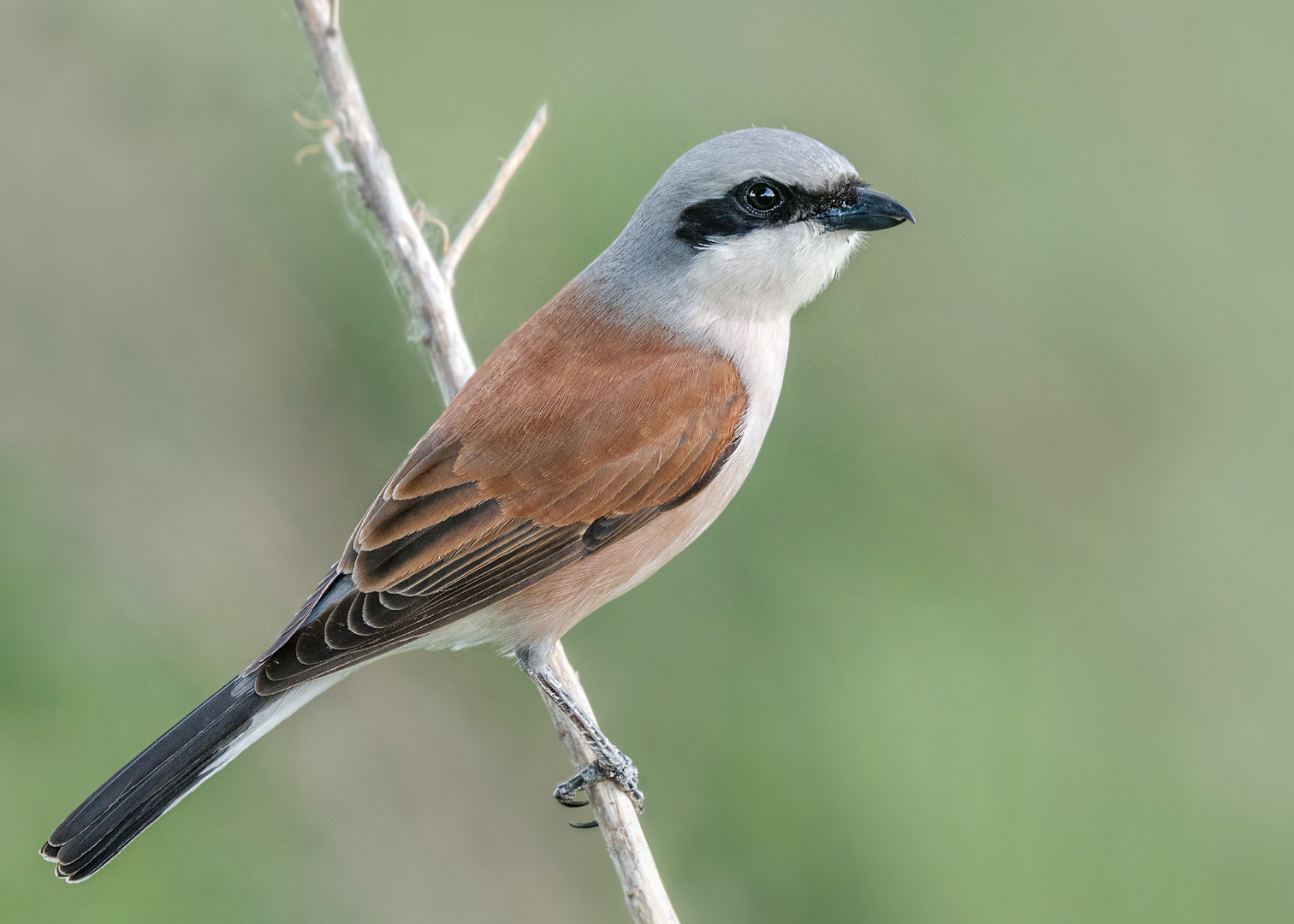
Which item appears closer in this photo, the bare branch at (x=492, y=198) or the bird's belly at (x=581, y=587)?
the bird's belly at (x=581, y=587)

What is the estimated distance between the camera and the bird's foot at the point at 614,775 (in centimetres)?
245

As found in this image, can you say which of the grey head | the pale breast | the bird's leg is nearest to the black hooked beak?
the grey head

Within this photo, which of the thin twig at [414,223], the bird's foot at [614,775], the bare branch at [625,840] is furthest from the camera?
the thin twig at [414,223]

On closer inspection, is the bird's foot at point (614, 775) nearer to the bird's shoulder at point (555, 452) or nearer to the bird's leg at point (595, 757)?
the bird's leg at point (595, 757)

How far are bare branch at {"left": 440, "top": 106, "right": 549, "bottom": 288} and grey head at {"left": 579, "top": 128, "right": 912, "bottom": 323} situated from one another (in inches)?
12.0

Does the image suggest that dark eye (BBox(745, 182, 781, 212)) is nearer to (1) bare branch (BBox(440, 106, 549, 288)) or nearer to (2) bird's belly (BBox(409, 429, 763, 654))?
(2) bird's belly (BBox(409, 429, 763, 654))

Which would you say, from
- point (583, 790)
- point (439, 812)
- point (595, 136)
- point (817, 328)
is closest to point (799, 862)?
point (583, 790)

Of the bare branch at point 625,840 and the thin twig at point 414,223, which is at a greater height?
the thin twig at point 414,223

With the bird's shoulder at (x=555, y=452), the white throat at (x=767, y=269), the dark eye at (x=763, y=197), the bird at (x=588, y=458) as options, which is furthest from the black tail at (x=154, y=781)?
the dark eye at (x=763, y=197)

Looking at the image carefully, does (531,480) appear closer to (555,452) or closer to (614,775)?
(555,452)

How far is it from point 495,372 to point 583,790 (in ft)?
2.83

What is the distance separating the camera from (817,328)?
11.3ft

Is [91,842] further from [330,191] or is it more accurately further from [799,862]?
[330,191]

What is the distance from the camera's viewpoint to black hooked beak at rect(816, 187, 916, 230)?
2357 mm
